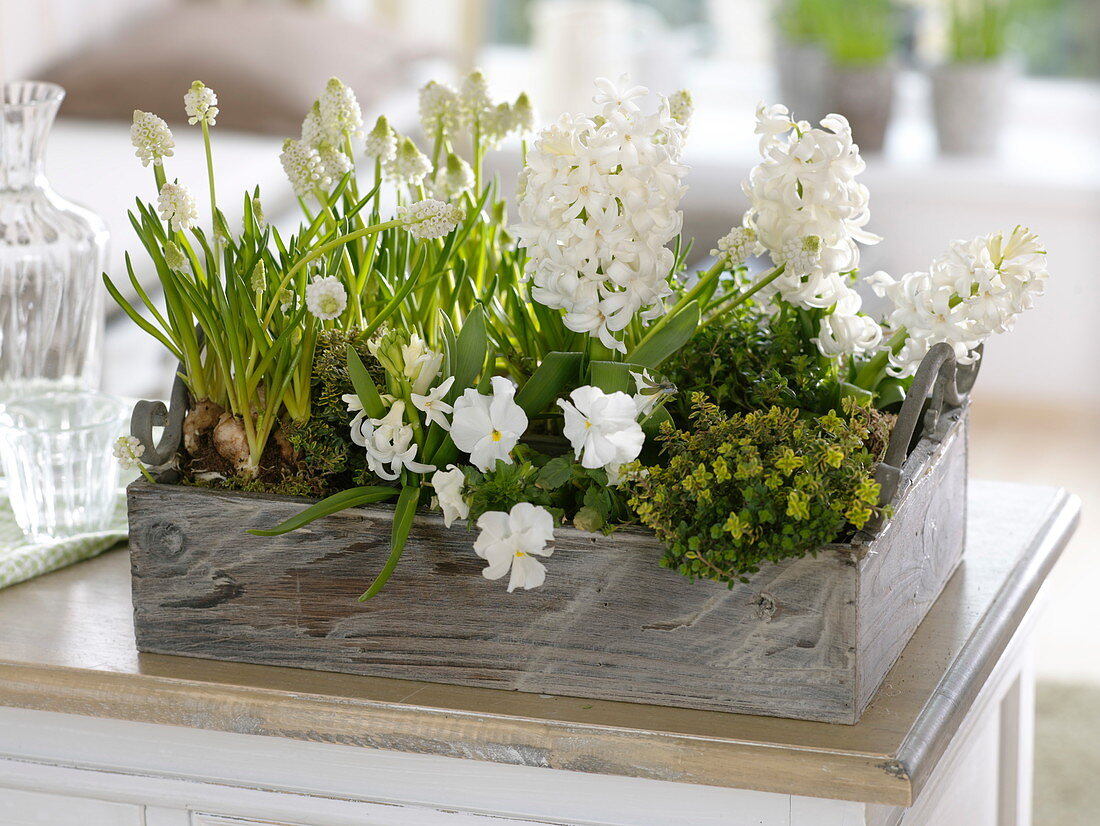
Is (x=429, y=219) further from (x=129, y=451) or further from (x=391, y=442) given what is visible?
(x=129, y=451)

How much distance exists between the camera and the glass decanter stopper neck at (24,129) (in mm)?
1059

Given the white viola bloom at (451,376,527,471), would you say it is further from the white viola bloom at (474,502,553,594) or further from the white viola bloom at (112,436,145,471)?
the white viola bloom at (112,436,145,471)

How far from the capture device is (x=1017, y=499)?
115 cm

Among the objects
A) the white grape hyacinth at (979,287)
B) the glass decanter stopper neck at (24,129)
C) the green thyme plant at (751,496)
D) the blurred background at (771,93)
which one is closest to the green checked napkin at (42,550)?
the glass decanter stopper neck at (24,129)

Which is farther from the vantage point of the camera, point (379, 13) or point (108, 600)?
point (379, 13)

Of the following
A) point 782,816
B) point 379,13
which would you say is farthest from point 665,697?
point 379,13

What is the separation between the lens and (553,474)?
0.78 m

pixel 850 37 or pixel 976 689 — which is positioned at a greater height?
pixel 850 37

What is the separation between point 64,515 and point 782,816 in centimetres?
59

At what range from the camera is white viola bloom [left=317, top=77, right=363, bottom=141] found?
0.90 metres

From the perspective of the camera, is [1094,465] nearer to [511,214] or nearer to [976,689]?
[511,214]

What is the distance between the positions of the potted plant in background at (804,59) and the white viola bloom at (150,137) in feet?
10.8

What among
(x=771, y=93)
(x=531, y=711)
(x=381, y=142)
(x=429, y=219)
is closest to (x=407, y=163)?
(x=381, y=142)

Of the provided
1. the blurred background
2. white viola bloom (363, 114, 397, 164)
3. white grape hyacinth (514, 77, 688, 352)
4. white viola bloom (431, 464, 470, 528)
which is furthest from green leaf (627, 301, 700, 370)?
the blurred background
